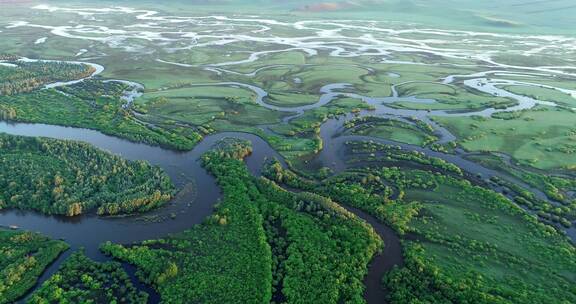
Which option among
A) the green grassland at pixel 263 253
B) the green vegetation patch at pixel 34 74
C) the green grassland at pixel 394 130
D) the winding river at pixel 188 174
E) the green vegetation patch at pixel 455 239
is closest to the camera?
the green grassland at pixel 263 253

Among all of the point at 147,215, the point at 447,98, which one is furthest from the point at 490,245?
the point at 447,98

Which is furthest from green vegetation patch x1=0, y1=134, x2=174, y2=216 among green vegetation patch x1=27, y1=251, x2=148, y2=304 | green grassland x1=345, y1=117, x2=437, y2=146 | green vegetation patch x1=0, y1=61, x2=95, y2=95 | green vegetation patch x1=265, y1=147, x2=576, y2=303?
green grassland x1=345, y1=117, x2=437, y2=146

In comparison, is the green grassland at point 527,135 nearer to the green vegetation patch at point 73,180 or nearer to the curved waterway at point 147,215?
the curved waterway at point 147,215

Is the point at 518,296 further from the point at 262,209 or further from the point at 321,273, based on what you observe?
the point at 262,209

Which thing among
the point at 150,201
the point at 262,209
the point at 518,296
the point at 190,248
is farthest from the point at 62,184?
the point at 518,296

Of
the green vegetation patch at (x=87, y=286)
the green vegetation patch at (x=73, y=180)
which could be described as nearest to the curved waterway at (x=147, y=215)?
the green vegetation patch at (x=87, y=286)

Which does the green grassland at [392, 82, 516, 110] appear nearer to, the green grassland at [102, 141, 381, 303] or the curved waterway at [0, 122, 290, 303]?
the curved waterway at [0, 122, 290, 303]
